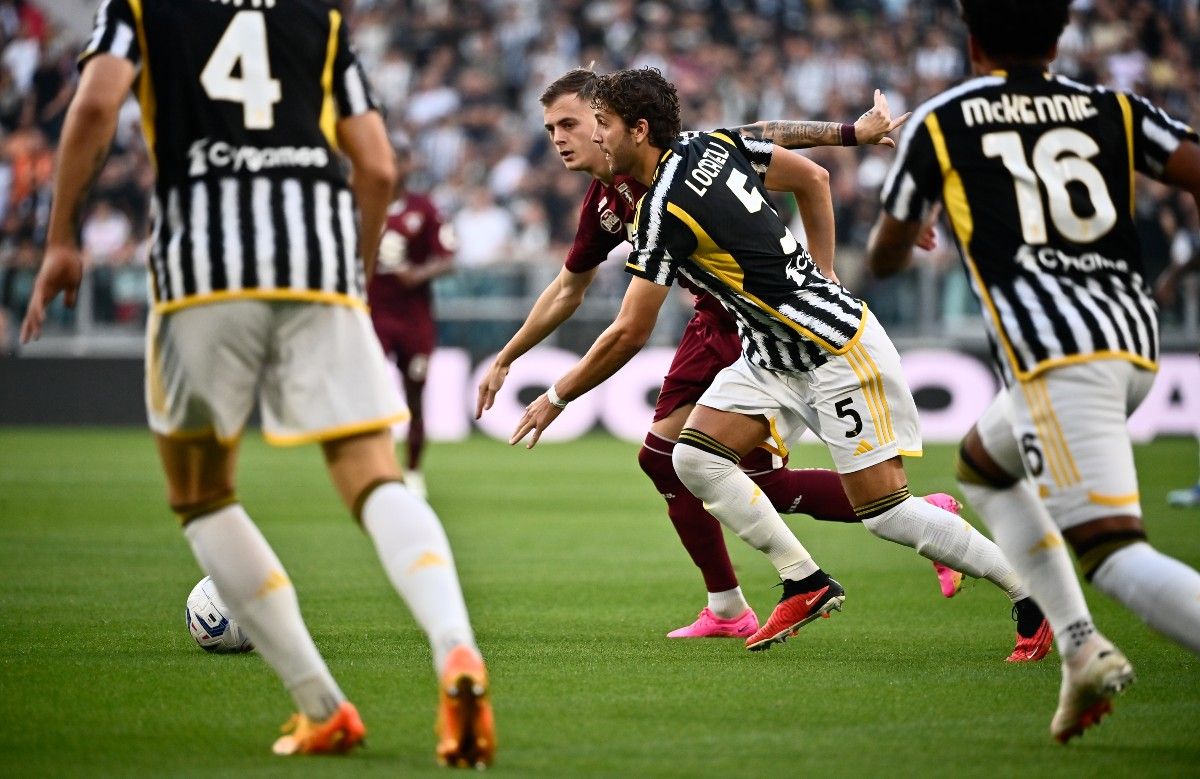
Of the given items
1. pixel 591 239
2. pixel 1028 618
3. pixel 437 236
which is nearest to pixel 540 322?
pixel 591 239

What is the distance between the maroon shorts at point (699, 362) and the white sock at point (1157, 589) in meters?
2.97

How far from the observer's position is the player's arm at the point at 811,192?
6.59m

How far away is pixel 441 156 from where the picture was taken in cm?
2261

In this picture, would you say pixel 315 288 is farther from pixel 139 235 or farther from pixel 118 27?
pixel 139 235

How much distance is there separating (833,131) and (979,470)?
2.27 m

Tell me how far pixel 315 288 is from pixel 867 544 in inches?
262

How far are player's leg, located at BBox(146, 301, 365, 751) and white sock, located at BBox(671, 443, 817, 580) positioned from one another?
2270 mm

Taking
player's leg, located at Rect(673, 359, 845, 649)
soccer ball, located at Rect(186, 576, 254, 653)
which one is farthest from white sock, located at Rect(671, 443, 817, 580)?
soccer ball, located at Rect(186, 576, 254, 653)

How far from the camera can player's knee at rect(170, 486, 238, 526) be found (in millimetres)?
4551

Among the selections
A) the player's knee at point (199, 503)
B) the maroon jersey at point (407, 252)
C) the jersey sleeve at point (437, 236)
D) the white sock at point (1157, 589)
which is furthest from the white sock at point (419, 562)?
the jersey sleeve at point (437, 236)

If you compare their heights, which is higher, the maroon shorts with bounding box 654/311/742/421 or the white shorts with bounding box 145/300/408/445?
the white shorts with bounding box 145/300/408/445

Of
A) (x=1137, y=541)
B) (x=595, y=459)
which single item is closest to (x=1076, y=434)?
(x=1137, y=541)

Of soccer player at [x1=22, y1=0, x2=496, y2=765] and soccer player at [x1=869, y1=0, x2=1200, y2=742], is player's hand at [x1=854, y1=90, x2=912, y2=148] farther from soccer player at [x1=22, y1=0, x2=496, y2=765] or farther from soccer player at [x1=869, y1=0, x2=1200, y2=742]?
soccer player at [x1=22, y1=0, x2=496, y2=765]

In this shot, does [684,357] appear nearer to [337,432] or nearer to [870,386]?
[870,386]
